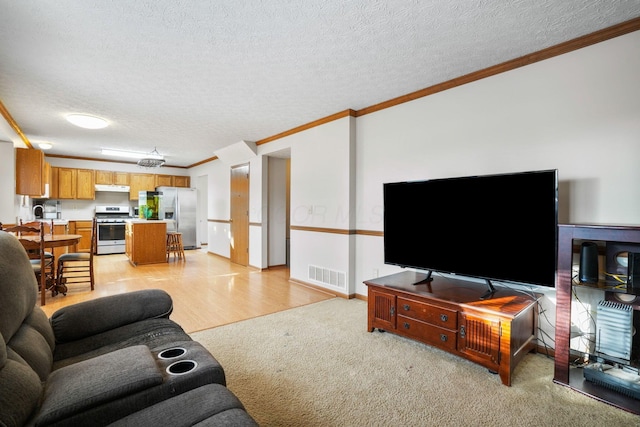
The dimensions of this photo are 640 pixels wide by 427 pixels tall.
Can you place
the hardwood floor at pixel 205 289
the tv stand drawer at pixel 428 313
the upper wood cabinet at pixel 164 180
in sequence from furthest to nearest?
the upper wood cabinet at pixel 164 180 < the hardwood floor at pixel 205 289 < the tv stand drawer at pixel 428 313

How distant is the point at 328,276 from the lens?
4.29 m

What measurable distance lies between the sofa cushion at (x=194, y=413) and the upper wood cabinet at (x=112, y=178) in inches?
340

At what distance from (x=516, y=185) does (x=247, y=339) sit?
254 cm

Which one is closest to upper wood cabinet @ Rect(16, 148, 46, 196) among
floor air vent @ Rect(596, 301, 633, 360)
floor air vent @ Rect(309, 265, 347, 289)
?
floor air vent @ Rect(309, 265, 347, 289)

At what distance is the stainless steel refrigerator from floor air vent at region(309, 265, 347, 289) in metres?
4.90

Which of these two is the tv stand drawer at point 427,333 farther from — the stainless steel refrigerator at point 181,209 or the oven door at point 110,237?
the oven door at point 110,237

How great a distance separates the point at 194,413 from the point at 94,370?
0.49m

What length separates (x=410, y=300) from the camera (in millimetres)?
2602

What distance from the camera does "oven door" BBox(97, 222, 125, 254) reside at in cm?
744

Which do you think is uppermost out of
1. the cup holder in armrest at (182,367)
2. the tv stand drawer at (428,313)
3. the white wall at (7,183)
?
the white wall at (7,183)

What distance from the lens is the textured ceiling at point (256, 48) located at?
2020mm

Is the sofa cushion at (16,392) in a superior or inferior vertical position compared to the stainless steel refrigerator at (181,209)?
inferior

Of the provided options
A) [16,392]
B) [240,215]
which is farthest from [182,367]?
[240,215]

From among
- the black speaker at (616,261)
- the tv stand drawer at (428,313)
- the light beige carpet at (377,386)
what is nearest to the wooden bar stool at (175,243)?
the light beige carpet at (377,386)
